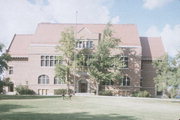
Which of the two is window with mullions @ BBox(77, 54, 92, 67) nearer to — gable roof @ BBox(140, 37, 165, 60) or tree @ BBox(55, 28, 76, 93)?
tree @ BBox(55, 28, 76, 93)

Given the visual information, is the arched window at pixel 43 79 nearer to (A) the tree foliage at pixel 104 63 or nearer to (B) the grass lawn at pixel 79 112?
(A) the tree foliage at pixel 104 63

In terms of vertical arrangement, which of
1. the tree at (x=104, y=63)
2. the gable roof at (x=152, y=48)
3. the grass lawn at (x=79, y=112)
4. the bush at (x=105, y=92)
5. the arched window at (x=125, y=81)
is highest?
the gable roof at (x=152, y=48)

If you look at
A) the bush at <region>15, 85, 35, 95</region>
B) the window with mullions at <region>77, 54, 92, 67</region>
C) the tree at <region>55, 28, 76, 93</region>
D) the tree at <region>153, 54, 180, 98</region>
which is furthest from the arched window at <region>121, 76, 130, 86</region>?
the bush at <region>15, 85, 35, 95</region>

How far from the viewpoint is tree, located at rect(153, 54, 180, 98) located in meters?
35.9

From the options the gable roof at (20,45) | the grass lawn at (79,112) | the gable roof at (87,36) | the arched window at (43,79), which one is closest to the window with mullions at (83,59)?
the gable roof at (87,36)

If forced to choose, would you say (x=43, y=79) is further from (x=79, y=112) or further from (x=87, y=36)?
(x=79, y=112)

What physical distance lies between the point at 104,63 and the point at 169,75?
11910 millimetres

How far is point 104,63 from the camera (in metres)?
46.8

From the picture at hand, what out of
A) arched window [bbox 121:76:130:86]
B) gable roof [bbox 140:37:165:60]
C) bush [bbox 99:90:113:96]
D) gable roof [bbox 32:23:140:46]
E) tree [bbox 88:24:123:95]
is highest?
gable roof [bbox 32:23:140:46]

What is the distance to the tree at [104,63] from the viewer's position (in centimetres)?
4656

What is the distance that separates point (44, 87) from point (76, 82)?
573 centimetres

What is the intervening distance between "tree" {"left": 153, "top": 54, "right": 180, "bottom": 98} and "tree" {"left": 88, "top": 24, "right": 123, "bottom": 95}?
666 centimetres

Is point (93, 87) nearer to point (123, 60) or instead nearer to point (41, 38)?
point (123, 60)

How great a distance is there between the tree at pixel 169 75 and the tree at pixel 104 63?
6.66 metres
